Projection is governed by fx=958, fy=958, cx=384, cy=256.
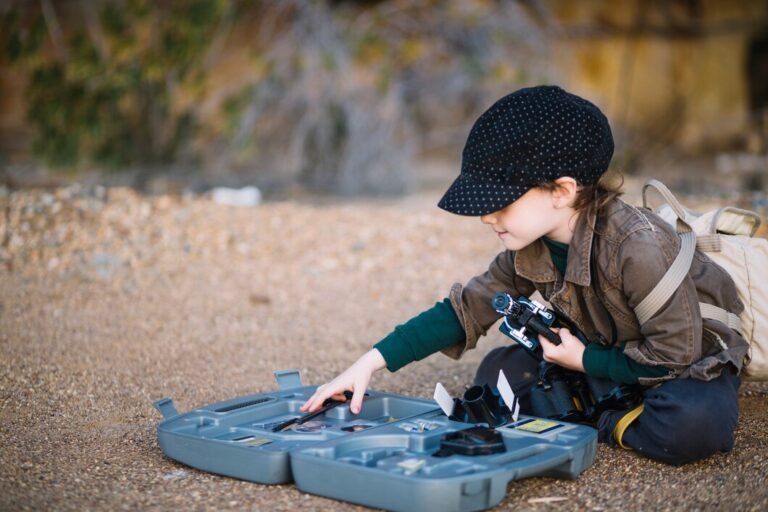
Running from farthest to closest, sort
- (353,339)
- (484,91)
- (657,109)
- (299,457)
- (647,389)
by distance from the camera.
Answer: (657,109) → (484,91) → (353,339) → (647,389) → (299,457)

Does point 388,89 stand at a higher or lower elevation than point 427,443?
higher

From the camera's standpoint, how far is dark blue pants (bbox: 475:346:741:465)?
2.26 metres

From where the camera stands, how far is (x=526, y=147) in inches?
87.2

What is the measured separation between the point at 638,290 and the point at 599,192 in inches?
10.8

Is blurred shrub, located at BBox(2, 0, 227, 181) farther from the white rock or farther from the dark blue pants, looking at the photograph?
the dark blue pants

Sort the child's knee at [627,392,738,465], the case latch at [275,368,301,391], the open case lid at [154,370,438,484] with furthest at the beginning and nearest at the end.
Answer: the case latch at [275,368,301,391] → the child's knee at [627,392,738,465] → the open case lid at [154,370,438,484]

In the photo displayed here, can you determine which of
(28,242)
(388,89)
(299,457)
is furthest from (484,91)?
(299,457)

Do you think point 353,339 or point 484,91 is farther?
point 484,91

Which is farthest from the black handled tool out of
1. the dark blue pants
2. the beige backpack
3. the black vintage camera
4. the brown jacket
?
the beige backpack

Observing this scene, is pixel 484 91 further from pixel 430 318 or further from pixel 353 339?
pixel 430 318

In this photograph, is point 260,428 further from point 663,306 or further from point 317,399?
point 663,306

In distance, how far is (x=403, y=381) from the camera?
10.3 feet

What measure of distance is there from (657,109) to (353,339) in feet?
25.1

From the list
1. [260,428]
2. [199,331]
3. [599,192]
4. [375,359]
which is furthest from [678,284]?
[199,331]
